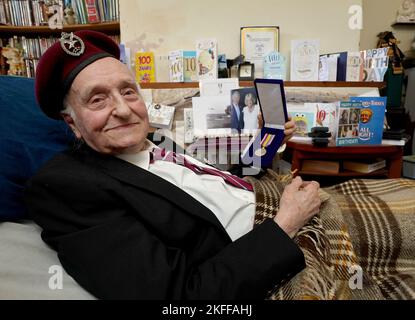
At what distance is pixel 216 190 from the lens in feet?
2.58

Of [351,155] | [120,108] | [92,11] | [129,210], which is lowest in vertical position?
[351,155]

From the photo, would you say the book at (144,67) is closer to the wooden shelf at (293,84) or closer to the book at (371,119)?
the wooden shelf at (293,84)

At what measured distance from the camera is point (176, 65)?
5.89ft

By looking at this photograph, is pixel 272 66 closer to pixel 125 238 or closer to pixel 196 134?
pixel 196 134

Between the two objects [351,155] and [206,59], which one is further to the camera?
[206,59]

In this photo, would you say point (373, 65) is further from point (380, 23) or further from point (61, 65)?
point (61, 65)

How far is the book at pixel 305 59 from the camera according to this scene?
1.81 m

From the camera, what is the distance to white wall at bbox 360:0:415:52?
2.35 metres

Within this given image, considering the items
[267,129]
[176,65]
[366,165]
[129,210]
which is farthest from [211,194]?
[176,65]

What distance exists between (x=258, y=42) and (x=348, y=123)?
814 millimetres

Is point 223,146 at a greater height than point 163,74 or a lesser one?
lesser

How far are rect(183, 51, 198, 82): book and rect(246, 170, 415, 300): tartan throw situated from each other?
3.89ft

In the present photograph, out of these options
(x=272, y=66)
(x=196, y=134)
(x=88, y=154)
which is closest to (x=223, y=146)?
(x=196, y=134)
